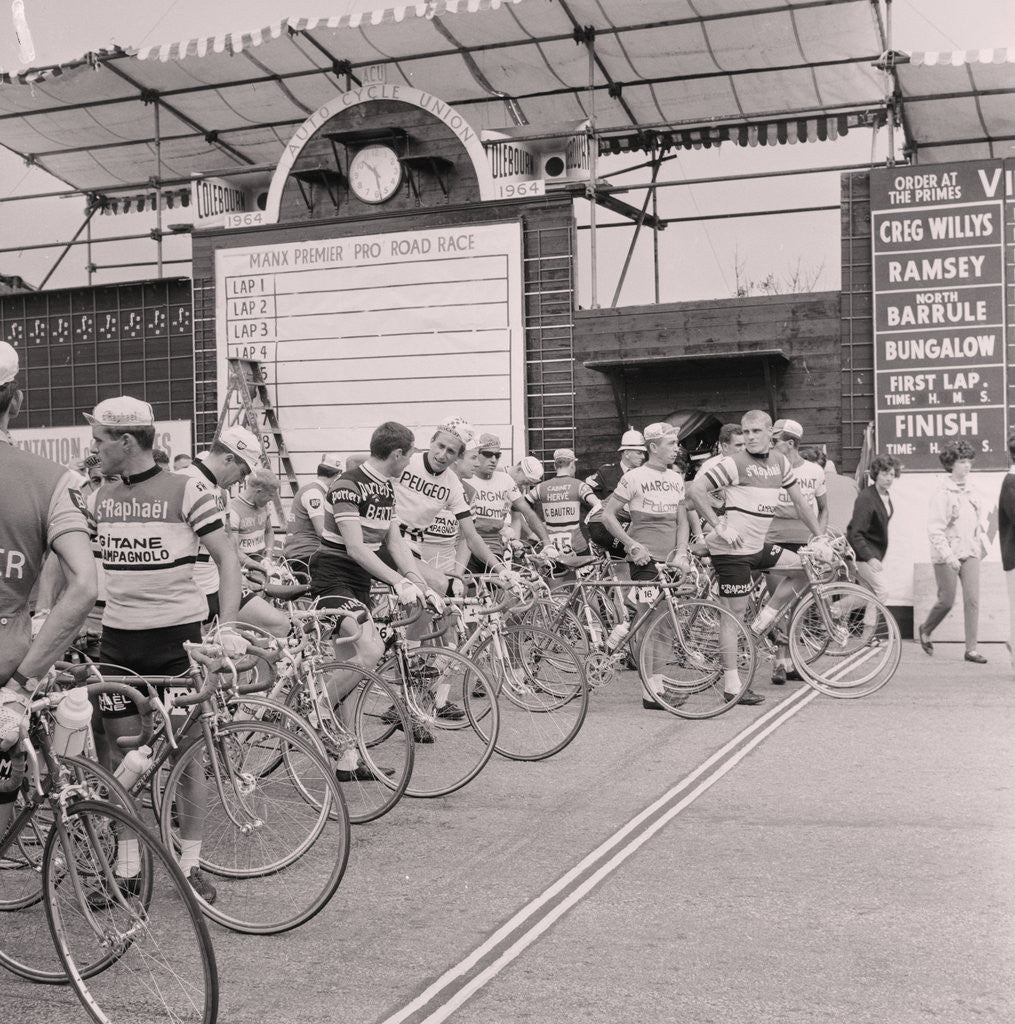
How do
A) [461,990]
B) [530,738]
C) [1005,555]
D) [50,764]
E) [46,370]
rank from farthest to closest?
1. [46,370]
2. [1005,555]
3. [530,738]
4. [461,990]
5. [50,764]

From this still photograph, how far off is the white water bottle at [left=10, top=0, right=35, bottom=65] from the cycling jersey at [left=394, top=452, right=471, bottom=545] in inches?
190

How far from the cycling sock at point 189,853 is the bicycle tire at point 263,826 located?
5 cm

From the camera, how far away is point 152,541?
5.59 meters

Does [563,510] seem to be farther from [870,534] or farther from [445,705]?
[445,705]

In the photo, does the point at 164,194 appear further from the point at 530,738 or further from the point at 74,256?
the point at 530,738

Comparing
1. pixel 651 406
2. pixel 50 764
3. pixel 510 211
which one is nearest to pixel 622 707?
pixel 50 764

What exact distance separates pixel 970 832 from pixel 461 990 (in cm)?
289

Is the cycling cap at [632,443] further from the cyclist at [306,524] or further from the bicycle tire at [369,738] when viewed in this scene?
the bicycle tire at [369,738]

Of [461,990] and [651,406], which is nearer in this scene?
[461,990]

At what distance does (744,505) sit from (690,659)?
139 cm

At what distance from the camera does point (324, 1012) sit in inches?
165

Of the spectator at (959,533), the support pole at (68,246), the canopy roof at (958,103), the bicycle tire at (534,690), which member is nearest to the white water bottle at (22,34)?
the bicycle tire at (534,690)

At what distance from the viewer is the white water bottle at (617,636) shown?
9797mm

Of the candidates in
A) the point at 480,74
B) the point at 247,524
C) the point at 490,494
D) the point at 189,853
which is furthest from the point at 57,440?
the point at 189,853
